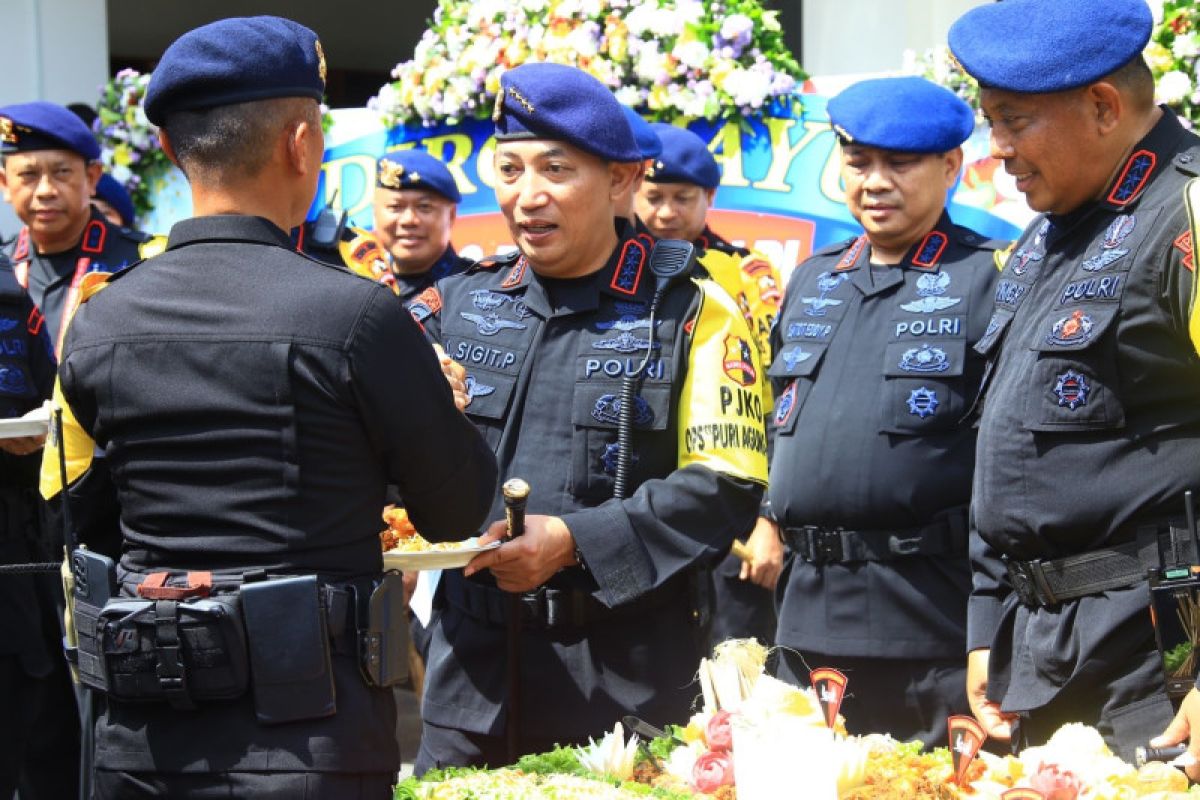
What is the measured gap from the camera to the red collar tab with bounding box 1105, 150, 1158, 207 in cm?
313

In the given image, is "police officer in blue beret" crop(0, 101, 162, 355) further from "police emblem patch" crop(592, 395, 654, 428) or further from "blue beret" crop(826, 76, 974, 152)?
"police emblem patch" crop(592, 395, 654, 428)

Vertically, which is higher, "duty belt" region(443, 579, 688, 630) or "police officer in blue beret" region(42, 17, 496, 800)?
"police officer in blue beret" region(42, 17, 496, 800)

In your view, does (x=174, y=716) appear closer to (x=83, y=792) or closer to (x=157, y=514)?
(x=157, y=514)

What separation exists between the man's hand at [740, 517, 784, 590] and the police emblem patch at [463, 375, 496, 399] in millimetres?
1786

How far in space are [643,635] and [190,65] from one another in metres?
1.72

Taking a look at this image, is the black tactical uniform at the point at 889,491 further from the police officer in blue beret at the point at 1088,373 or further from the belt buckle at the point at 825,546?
the police officer in blue beret at the point at 1088,373

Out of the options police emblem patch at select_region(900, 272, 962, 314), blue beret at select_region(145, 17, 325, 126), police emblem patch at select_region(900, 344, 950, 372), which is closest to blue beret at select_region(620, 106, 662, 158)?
police emblem patch at select_region(900, 272, 962, 314)

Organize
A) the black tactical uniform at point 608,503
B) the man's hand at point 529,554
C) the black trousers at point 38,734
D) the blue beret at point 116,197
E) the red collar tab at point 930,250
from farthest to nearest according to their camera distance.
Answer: the blue beret at point 116,197
the black trousers at point 38,734
the red collar tab at point 930,250
the black tactical uniform at point 608,503
the man's hand at point 529,554

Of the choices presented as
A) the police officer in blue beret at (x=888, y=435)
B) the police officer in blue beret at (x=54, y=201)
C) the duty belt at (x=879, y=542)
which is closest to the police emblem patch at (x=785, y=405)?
the police officer in blue beret at (x=888, y=435)

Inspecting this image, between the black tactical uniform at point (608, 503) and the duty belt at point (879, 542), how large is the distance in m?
0.83

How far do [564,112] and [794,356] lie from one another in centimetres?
137

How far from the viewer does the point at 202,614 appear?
99.0 inches

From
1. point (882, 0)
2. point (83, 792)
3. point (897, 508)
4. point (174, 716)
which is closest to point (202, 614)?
point (174, 716)

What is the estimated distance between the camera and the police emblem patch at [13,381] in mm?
4938
